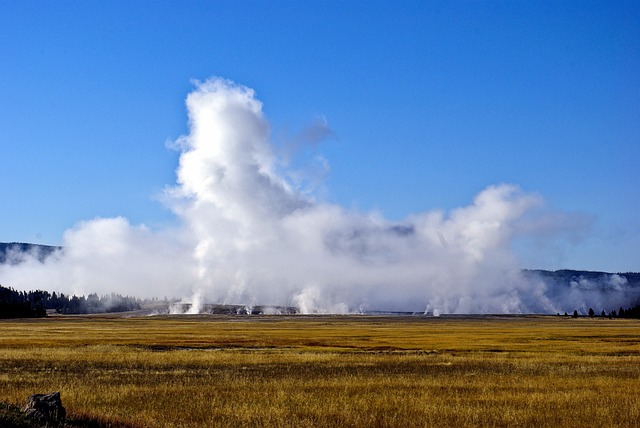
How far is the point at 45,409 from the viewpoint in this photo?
21297mm

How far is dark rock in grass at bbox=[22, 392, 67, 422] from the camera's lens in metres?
20.8

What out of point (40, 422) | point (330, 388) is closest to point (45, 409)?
point (40, 422)

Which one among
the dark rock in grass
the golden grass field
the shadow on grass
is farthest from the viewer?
the golden grass field

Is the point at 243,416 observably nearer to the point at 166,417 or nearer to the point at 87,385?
the point at 166,417

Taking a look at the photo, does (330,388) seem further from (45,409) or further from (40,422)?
(40,422)

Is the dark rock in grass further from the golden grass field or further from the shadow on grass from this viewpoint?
the golden grass field

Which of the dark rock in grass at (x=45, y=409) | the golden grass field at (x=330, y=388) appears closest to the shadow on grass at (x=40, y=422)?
the dark rock in grass at (x=45, y=409)

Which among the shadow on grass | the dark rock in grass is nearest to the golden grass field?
the shadow on grass

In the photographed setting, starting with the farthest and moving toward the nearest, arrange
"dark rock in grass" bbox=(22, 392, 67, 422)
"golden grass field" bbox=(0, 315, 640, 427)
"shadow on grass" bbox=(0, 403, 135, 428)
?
"golden grass field" bbox=(0, 315, 640, 427) → "dark rock in grass" bbox=(22, 392, 67, 422) → "shadow on grass" bbox=(0, 403, 135, 428)

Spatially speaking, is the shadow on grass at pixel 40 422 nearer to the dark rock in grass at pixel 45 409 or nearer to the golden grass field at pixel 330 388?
the dark rock in grass at pixel 45 409

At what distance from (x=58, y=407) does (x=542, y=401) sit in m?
19.8

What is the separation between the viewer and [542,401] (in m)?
30.1

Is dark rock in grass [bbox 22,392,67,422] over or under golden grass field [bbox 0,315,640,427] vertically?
over

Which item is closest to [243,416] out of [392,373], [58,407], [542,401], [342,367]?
[58,407]
